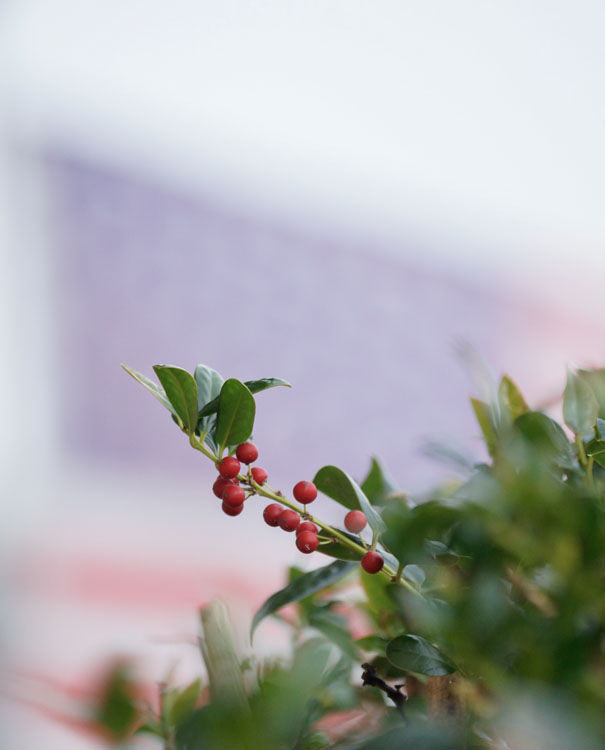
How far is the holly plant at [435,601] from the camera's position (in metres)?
0.12

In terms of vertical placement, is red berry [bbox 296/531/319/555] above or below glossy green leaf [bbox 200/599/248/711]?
above

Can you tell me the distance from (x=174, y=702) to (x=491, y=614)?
0.16 m

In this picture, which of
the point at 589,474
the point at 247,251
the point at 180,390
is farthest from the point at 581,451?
the point at 247,251

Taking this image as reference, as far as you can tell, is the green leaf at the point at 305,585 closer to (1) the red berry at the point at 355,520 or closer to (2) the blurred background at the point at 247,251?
(1) the red berry at the point at 355,520

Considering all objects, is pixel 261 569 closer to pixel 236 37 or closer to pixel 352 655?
pixel 236 37

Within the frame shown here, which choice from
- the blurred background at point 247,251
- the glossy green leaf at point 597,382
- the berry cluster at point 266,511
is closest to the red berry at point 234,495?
the berry cluster at point 266,511

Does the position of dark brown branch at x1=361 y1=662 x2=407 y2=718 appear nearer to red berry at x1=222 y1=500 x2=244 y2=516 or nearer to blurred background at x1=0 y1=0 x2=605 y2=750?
red berry at x1=222 y1=500 x2=244 y2=516

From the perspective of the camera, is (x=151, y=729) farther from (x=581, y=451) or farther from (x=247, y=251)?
(x=247, y=251)

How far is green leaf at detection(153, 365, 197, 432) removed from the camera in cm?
20

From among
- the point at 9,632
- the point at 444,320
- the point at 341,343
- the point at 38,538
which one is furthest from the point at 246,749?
the point at 444,320

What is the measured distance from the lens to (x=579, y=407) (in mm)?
224

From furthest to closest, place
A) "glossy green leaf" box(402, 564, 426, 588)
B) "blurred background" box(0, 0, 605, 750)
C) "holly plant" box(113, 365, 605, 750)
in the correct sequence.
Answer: "blurred background" box(0, 0, 605, 750) < "glossy green leaf" box(402, 564, 426, 588) < "holly plant" box(113, 365, 605, 750)

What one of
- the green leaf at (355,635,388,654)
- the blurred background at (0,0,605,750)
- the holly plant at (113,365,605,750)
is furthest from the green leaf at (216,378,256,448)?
the blurred background at (0,0,605,750)

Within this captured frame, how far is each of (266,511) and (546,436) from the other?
0.27 ft
